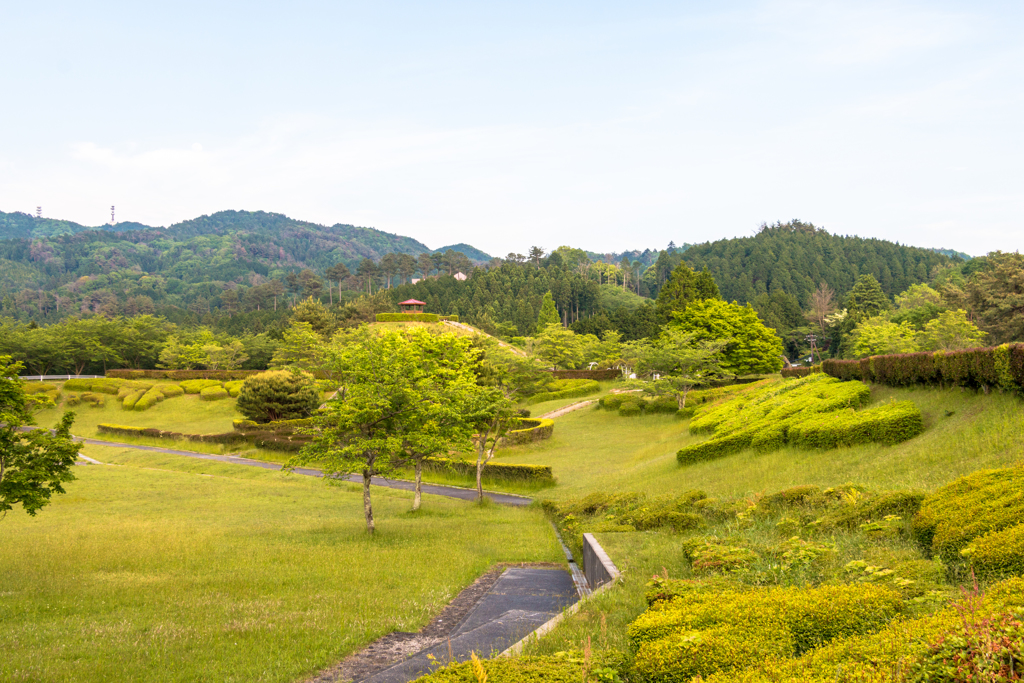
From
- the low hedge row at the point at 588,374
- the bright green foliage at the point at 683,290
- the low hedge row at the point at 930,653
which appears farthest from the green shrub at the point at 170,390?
the low hedge row at the point at 930,653

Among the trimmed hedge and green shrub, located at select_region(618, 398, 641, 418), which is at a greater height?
the trimmed hedge

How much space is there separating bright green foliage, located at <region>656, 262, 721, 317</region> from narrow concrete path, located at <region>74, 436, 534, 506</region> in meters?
37.2

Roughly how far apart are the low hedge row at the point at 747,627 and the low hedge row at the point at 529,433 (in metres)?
28.6

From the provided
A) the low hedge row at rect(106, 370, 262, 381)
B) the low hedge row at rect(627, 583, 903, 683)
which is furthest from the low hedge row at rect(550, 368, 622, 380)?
the low hedge row at rect(627, 583, 903, 683)

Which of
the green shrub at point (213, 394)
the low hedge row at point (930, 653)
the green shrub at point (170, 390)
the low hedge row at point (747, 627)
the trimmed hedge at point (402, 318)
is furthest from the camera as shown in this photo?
the trimmed hedge at point (402, 318)

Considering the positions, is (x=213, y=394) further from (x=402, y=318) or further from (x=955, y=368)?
(x=955, y=368)

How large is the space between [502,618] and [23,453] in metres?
10.4

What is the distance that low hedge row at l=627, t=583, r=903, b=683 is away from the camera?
4.77 metres

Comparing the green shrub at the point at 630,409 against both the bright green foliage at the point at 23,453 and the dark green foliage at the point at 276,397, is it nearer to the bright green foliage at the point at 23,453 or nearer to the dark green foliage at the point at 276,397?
the dark green foliage at the point at 276,397

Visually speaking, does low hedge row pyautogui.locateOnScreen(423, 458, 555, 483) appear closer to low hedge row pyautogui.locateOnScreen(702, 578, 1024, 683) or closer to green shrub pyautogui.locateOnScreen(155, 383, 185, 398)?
low hedge row pyautogui.locateOnScreen(702, 578, 1024, 683)

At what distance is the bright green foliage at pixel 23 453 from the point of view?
12.2 meters

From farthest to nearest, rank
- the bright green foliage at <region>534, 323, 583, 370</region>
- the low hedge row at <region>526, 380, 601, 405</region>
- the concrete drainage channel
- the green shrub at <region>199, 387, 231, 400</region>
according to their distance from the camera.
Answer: the bright green foliage at <region>534, 323, 583, 370</region> < the green shrub at <region>199, 387, 231, 400</region> < the low hedge row at <region>526, 380, 601, 405</region> < the concrete drainage channel

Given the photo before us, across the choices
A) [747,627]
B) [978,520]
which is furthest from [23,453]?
[978,520]

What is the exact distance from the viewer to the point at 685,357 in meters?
41.0
